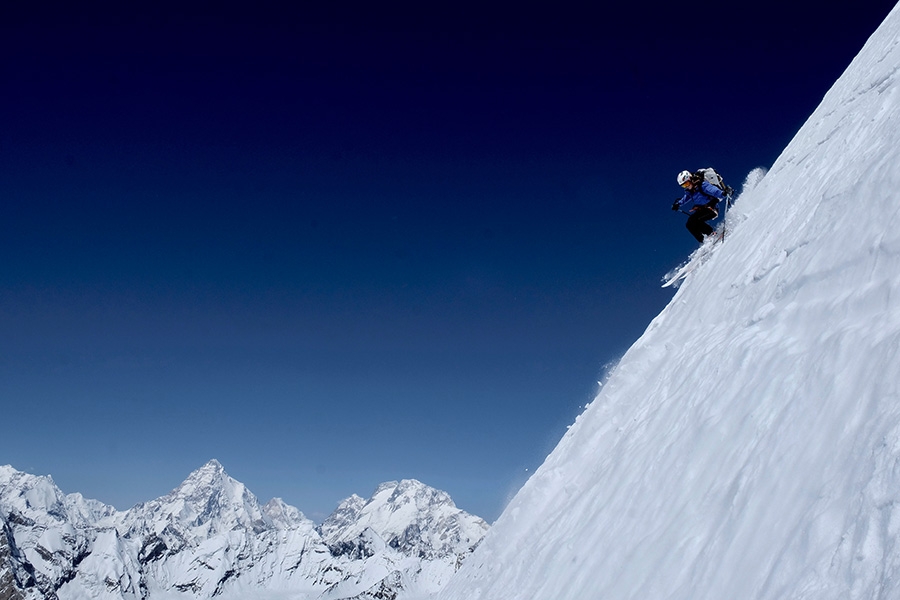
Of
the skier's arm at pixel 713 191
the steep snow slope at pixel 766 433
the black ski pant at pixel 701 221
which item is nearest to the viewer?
the steep snow slope at pixel 766 433

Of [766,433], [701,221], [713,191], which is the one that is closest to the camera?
[766,433]

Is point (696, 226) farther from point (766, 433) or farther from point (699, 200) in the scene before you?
point (766, 433)

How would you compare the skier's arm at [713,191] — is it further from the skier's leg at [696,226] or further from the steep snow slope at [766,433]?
the steep snow slope at [766,433]

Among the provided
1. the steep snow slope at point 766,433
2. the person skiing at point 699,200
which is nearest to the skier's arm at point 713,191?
the person skiing at point 699,200

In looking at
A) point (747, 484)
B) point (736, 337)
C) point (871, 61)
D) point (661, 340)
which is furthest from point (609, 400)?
point (871, 61)

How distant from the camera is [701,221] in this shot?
17078 mm

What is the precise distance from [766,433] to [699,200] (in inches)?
504

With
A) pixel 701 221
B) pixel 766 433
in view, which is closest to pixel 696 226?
pixel 701 221

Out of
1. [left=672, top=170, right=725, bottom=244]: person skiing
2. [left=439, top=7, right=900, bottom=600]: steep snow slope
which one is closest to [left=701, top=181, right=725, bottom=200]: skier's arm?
[left=672, top=170, right=725, bottom=244]: person skiing

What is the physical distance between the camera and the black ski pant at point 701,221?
16.9 meters

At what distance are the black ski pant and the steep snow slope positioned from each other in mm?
3974

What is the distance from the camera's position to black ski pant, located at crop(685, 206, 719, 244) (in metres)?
16.9

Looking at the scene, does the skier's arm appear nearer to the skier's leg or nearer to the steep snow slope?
the skier's leg

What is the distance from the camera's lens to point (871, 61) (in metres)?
14.0
